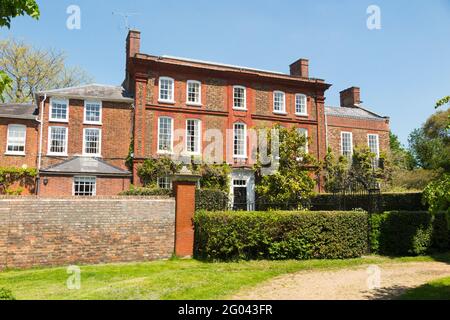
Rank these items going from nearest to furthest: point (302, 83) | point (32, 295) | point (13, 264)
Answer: point (32, 295) → point (13, 264) → point (302, 83)

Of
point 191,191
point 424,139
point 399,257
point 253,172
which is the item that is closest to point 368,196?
point 399,257

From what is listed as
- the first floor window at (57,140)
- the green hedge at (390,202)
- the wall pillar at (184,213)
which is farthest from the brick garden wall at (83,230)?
the first floor window at (57,140)

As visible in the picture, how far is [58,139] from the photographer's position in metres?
23.6

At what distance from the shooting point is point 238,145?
2683 centimetres

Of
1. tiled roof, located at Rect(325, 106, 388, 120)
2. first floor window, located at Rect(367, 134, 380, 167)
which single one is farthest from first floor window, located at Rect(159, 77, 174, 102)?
first floor window, located at Rect(367, 134, 380, 167)

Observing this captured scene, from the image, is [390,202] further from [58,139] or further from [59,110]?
[59,110]

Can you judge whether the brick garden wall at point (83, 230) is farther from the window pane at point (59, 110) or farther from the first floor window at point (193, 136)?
the window pane at point (59, 110)

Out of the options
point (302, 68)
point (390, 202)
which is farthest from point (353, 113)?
point (390, 202)

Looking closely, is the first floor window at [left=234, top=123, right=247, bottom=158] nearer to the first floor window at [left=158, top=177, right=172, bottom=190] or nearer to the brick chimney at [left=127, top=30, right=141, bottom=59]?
the first floor window at [left=158, top=177, right=172, bottom=190]

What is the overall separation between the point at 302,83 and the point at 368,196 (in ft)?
50.3

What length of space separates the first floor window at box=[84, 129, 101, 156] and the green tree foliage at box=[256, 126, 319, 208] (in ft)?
32.9

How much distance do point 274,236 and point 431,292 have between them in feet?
15.8

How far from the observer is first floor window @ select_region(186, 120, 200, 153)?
25.5 meters
